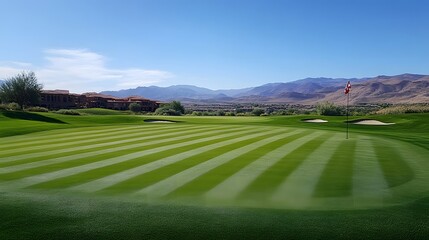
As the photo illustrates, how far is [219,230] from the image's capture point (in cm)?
666

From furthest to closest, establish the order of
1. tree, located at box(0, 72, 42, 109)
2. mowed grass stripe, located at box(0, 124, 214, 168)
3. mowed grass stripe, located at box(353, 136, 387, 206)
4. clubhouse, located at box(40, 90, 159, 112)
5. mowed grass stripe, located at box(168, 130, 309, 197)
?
clubhouse, located at box(40, 90, 159, 112) → tree, located at box(0, 72, 42, 109) → mowed grass stripe, located at box(0, 124, 214, 168) → mowed grass stripe, located at box(168, 130, 309, 197) → mowed grass stripe, located at box(353, 136, 387, 206)

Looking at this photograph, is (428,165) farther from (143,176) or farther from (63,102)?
(63,102)

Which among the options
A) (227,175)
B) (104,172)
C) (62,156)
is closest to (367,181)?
(227,175)

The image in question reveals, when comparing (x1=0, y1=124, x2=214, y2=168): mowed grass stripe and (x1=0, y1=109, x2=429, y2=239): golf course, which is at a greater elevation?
(x1=0, y1=124, x2=214, y2=168): mowed grass stripe

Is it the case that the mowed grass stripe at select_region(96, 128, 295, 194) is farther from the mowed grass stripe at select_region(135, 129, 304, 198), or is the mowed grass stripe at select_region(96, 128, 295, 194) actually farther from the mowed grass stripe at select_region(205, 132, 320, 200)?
the mowed grass stripe at select_region(205, 132, 320, 200)

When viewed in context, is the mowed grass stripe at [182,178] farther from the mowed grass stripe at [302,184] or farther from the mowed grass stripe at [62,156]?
the mowed grass stripe at [62,156]

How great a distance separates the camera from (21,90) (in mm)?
73938

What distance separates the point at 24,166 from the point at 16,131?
16.0 metres

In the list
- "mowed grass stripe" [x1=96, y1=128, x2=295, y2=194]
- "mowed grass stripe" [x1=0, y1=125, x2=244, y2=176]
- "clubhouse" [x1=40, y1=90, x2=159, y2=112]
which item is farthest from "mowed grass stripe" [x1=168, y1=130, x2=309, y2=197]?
"clubhouse" [x1=40, y1=90, x2=159, y2=112]

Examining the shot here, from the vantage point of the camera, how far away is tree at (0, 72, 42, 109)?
7350 cm

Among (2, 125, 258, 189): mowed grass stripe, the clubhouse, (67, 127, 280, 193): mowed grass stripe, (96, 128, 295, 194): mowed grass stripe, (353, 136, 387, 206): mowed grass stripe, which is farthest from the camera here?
the clubhouse

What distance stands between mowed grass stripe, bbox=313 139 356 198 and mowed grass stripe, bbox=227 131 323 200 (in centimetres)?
106

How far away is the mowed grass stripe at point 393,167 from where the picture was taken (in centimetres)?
1061

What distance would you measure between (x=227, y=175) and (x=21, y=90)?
7491 centimetres
